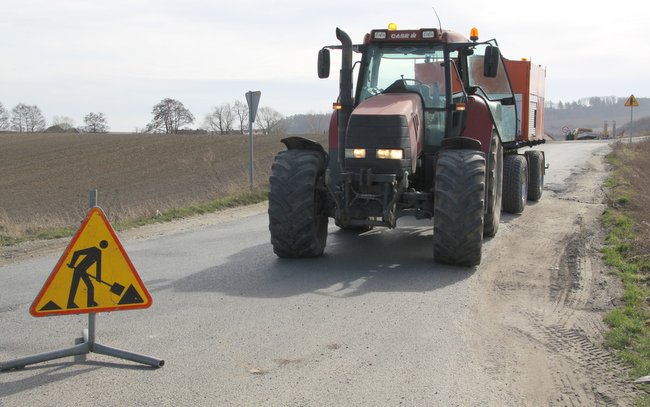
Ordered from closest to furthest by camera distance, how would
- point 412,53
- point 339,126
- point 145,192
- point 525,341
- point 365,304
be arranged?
point 525,341
point 365,304
point 339,126
point 412,53
point 145,192

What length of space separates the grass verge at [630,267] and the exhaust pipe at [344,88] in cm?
363

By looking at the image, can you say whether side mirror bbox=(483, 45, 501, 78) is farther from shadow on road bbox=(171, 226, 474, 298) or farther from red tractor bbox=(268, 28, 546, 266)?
shadow on road bbox=(171, 226, 474, 298)

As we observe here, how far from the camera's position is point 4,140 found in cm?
5691

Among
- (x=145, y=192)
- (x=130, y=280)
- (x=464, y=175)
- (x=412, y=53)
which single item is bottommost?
(x=145, y=192)

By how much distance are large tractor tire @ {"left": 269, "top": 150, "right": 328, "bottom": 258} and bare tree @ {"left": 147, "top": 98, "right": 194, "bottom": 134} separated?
2702 inches

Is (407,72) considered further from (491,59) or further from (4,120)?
(4,120)

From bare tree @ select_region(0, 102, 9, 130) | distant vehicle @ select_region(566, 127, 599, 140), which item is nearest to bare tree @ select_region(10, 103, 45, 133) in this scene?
bare tree @ select_region(0, 102, 9, 130)

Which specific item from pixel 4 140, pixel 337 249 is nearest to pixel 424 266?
pixel 337 249

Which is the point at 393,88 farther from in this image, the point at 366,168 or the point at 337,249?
the point at 337,249

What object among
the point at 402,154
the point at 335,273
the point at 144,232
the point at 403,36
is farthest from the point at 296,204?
the point at 144,232

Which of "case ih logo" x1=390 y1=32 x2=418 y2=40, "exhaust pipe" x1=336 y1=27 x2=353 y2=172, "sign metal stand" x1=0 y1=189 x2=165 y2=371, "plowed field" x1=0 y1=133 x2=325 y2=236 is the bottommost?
"plowed field" x1=0 y1=133 x2=325 y2=236

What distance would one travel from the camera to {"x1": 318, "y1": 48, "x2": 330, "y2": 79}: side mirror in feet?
31.4

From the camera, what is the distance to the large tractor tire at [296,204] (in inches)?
346

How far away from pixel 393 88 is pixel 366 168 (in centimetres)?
168
